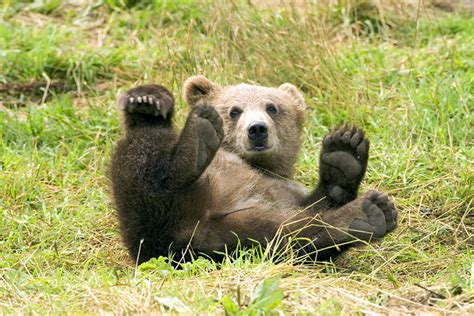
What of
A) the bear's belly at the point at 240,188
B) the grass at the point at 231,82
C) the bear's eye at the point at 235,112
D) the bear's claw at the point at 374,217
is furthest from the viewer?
the bear's eye at the point at 235,112

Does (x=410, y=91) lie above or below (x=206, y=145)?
below

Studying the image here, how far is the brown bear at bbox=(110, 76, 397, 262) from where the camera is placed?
230 inches

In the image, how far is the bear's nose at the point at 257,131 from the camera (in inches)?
272

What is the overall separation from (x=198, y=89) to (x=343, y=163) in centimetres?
169

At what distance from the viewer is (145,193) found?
5844 millimetres

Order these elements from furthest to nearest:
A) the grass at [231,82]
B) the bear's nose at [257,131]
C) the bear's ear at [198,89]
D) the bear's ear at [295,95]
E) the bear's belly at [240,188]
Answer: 1. the bear's ear at [295,95]
2. the bear's ear at [198,89]
3. the bear's nose at [257,131]
4. the bear's belly at [240,188]
5. the grass at [231,82]

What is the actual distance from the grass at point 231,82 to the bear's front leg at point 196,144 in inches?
21.7

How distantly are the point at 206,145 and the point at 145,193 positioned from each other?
0.46m

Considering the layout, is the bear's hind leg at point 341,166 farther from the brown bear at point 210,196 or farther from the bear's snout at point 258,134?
the bear's snout at point 258,134

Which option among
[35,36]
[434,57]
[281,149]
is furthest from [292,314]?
[35,36]

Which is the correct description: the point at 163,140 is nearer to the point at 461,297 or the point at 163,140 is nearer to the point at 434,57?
the point at 461,297

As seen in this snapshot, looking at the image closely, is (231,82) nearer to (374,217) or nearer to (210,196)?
(210,196)

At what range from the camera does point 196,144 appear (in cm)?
572

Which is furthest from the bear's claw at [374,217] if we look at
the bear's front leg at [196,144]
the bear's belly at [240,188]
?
the bear's front leg at [196,144]
